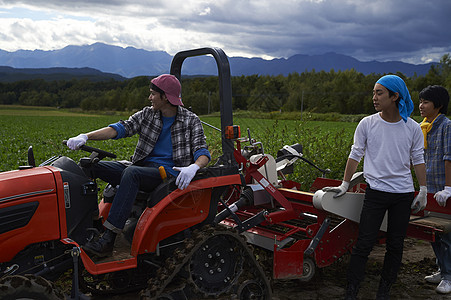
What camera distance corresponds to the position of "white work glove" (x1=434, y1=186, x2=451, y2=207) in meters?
3.84

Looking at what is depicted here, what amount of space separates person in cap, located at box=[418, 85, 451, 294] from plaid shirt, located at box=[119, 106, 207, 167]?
7.32 ft

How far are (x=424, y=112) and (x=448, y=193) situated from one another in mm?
806

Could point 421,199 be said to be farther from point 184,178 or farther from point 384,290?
point 184,178

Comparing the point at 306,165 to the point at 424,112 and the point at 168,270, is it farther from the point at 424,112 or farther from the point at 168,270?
the point at 168,270

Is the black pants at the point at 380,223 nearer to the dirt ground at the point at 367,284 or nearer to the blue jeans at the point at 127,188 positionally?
the dirt ground at the point at 367,284

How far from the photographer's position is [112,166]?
3363mm

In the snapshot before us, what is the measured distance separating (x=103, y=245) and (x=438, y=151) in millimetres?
3085

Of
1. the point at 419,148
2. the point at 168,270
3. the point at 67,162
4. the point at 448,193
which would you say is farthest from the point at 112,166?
the point at 448,193

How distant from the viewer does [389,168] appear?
3.48m

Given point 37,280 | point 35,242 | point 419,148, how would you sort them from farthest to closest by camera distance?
point 419,148, point 35,242, point 37,280

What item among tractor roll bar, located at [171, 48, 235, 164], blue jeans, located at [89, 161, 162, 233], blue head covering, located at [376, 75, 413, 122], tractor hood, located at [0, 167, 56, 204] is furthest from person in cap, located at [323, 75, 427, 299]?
tractor hood, located at [0, 167, 56, 204]

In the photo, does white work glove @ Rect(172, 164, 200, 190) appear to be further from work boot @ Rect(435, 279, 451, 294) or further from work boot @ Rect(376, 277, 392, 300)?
work boot @ Rect(435, 279, 451, 294)

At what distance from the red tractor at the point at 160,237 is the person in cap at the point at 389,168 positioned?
0.98ft

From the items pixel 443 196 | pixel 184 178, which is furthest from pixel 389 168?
pixel 184 178
